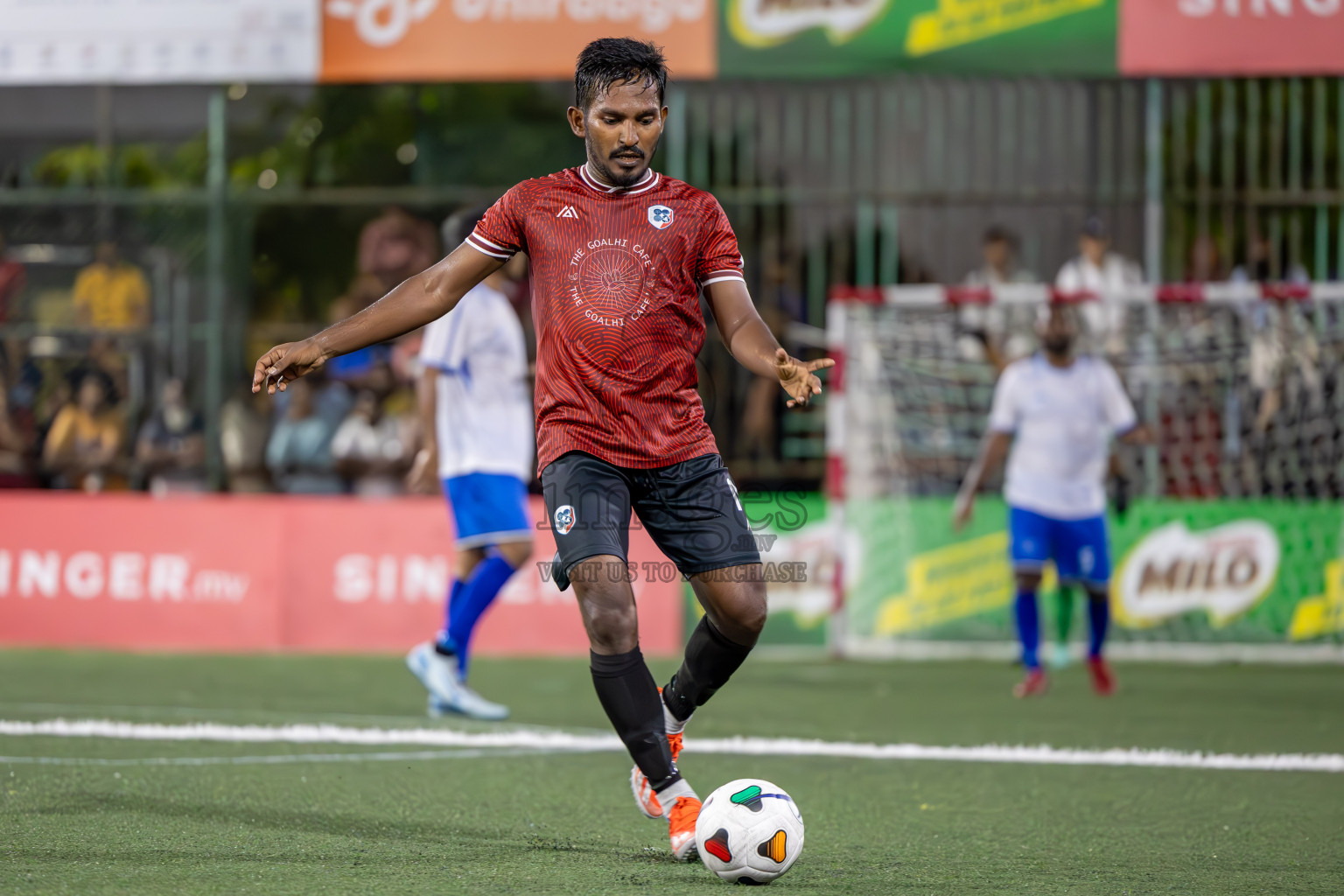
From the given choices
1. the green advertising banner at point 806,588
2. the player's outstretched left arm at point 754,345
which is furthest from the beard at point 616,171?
the green advertising banner at point 806,588

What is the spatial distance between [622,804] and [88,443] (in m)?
7.71

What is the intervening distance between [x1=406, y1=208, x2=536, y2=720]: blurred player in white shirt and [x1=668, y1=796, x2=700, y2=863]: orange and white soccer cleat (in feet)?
11.3

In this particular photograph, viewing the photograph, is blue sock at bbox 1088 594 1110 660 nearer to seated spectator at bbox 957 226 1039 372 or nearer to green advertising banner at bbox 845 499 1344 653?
green advertising banner at bbox 845 499 1344 653

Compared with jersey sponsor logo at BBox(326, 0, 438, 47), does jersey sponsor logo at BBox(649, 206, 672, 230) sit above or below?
below

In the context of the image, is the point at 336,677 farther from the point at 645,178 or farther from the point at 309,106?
the point at 645,178

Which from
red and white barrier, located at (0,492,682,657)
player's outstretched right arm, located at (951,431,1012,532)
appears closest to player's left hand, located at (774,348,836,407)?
player's outstretched right arm, located at (951,431,1012,532)

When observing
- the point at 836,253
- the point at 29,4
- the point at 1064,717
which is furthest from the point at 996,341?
the point at 29,4

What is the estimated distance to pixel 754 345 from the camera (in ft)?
15.5

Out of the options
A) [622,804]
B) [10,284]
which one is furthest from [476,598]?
[10,284]

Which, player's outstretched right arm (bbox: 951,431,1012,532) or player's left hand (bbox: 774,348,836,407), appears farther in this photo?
player's outstretched right arm (bbox: 951,431,1012,532)

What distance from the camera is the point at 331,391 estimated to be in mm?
12305

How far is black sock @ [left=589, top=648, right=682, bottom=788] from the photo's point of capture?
4.71 m

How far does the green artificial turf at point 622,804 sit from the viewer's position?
450cm

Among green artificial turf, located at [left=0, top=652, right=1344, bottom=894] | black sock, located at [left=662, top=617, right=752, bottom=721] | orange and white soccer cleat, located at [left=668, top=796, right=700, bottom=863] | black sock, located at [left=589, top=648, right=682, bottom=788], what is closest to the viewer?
green artificial turf, located at [left=0, top=652, right=1344, bottom=894]
